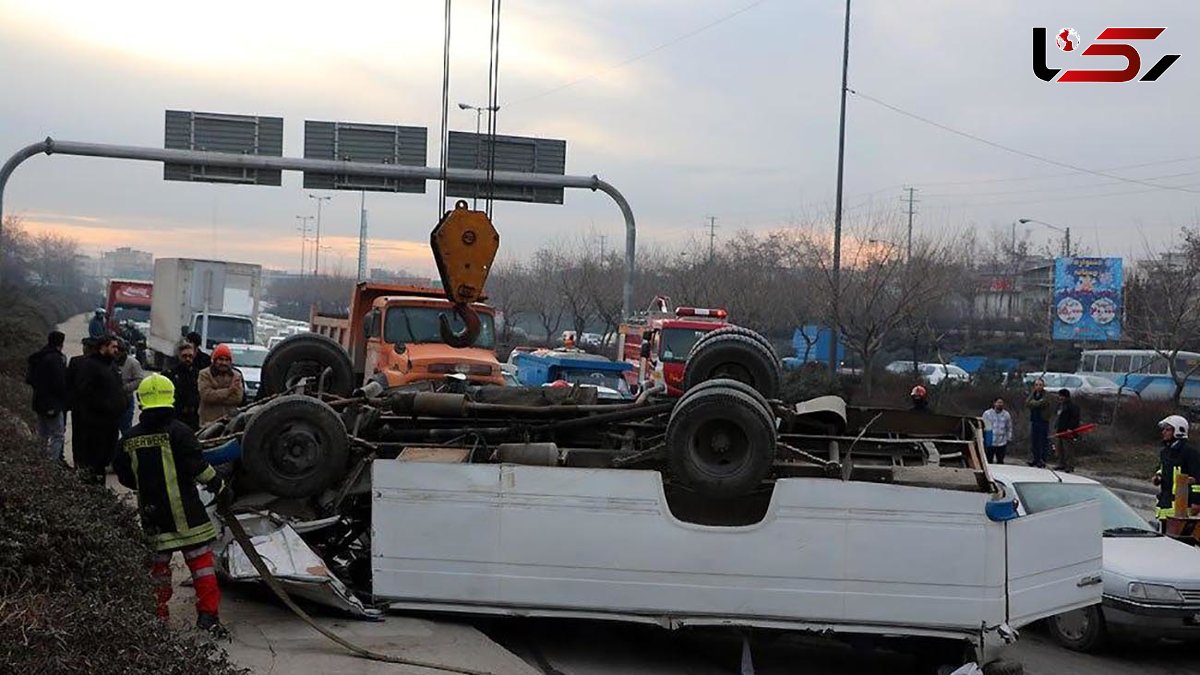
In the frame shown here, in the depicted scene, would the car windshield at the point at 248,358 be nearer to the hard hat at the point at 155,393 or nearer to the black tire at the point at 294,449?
the black tire at the point at 294,449

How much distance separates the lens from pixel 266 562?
25.5 feet

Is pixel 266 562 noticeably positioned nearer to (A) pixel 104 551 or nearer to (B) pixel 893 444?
(A) pixel 104 551

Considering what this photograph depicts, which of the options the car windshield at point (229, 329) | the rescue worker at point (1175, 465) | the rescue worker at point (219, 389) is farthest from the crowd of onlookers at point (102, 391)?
the car windshield at point (229, 329)

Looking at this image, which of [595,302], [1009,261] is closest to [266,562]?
[595,302]

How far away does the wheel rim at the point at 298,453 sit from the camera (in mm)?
8219

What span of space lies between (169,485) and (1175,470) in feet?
31.4

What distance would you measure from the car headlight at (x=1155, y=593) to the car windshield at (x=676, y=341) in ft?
53.8

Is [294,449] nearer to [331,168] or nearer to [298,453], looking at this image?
[298,453]

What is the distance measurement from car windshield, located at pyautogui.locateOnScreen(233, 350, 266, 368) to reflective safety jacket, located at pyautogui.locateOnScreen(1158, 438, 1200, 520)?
63.5ft

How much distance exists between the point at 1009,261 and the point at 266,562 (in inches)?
2505

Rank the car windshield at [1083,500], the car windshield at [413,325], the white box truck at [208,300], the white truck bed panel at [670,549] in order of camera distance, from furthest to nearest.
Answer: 1. the white box truck at [208,300]
2. the car windshield at [413,325]
3. the car windshield at [1083,500]
4. the white truck bed panel at [670,549]

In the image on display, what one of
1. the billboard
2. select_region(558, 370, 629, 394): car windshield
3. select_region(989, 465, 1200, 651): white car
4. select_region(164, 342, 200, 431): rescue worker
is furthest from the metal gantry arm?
the billboard

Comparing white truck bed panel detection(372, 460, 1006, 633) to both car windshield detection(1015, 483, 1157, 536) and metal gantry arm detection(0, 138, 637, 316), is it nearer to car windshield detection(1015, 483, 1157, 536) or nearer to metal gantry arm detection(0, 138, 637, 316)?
car windshield detection(1015, 483, 1157, 536)

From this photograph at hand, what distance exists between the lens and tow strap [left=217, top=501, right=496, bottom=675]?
6.76 meters
